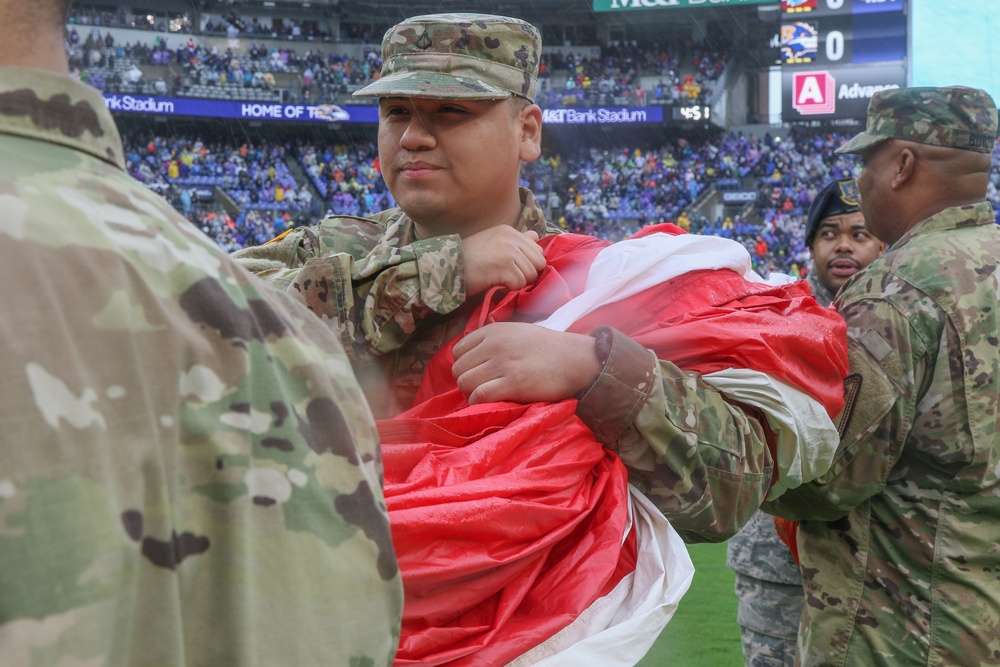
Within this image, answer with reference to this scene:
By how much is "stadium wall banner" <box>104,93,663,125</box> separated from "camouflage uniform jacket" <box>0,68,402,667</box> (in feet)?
84.5

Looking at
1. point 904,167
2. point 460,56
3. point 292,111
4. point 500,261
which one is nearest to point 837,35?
point 292,111

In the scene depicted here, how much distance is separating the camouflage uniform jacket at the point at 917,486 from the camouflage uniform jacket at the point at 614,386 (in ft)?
1.87

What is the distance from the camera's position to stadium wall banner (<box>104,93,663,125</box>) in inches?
998

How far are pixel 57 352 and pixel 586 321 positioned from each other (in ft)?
4.53

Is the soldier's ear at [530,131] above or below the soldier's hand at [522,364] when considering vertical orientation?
above

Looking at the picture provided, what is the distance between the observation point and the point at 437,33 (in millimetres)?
2139

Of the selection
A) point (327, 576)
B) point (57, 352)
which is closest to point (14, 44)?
point (57, 352)

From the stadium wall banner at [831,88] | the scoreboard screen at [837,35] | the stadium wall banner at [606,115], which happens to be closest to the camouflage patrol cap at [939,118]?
the stadium wall banner at [606,115]

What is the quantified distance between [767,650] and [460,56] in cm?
231

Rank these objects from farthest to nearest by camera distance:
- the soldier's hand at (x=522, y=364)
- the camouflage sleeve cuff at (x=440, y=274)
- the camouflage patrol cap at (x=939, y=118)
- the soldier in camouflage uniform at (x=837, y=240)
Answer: the soldier in camouflage uniform at (x=837, y=240)
the camouflage patrol cap at (x=939, y=118)
the camouflage sleeve cuff at (x=440, y=274)
the soldier's hand at (x=522, y=364)

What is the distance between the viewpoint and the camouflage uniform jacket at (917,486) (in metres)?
2.41

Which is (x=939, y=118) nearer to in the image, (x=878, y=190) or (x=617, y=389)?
(x=878, y=190)

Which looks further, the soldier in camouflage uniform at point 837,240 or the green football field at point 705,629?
the green football field at point 705,629

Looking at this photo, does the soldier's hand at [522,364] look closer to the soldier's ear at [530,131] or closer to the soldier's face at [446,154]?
the soldier's face at [446,154]
